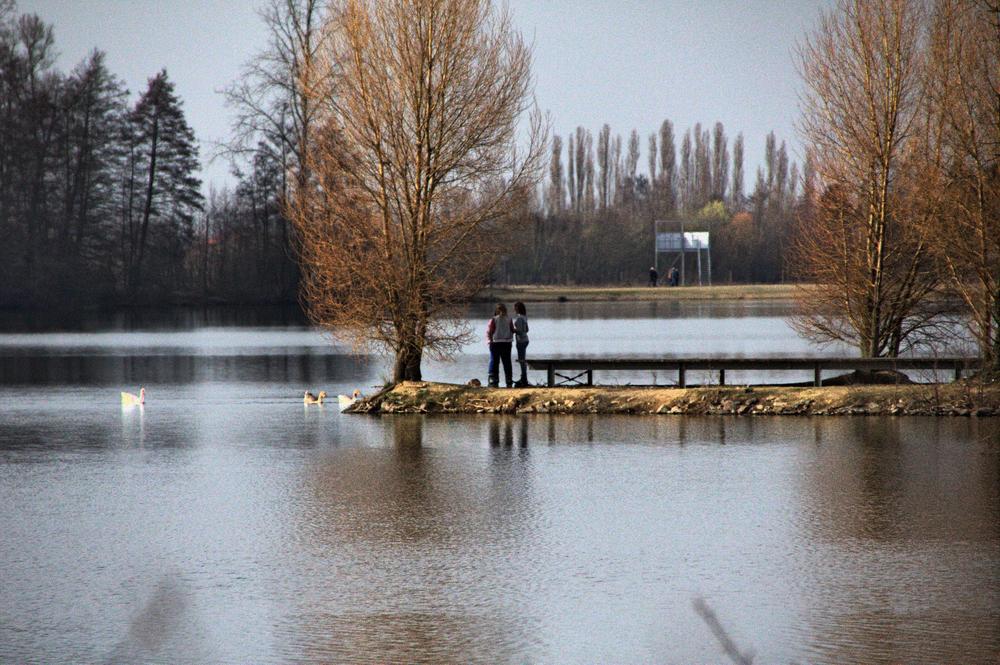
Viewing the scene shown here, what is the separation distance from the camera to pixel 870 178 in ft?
79.2

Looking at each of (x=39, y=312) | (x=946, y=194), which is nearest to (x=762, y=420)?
(x=946, y=194)

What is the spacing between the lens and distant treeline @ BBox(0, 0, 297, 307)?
77.1 m

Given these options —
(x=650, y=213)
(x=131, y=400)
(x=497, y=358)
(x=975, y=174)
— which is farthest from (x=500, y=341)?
(x=650, y=213)

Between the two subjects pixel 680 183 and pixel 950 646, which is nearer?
pixel 950 646

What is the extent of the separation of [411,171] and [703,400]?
6.88 meters

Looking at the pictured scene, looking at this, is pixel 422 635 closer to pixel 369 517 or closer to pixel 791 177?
pixel 369 517

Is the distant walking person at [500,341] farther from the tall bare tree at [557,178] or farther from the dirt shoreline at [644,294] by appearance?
the tall bare tree at [557,178]

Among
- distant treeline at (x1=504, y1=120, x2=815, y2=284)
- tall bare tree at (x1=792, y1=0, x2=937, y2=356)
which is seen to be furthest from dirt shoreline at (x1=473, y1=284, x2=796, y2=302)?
tall bare tree at (x1=792, y1=0, x2=937, y2=356)

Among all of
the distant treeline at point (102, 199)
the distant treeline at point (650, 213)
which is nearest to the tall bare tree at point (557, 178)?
the distant treeline at point (650, 213)

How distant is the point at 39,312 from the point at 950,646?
72.6 meters

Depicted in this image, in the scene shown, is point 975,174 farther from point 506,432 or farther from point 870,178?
point 506,432

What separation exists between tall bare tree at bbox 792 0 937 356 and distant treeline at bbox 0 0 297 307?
53.0 metres

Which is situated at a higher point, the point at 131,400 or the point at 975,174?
the point at 975,174

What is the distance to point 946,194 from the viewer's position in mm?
21188
